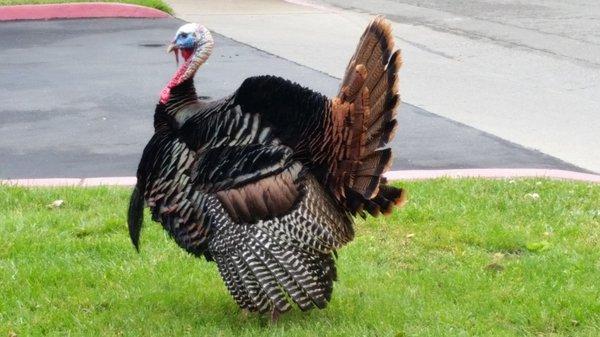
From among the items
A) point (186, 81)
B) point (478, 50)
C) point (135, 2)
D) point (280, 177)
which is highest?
point (186, 81)

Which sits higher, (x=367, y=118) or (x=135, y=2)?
(x=367, y=118)

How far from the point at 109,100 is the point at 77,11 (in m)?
5.32

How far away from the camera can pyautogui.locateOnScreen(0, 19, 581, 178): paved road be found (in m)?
7.82

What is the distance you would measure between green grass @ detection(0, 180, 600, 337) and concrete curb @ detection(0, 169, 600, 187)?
0.28 m

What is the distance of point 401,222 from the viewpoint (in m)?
6.18

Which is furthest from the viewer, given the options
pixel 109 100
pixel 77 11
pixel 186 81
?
pixel 77 11

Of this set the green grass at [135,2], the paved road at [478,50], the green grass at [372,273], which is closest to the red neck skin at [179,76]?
the green grass at [372,273]

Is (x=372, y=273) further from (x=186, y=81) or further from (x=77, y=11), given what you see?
(x=77, y=11)

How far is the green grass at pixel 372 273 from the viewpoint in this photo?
4.69 meters

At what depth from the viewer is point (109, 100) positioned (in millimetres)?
9836

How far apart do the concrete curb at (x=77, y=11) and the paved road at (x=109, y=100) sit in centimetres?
22

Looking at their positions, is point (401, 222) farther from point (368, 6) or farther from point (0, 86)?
point (368, 6)

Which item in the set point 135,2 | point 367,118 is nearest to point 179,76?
point 367,118

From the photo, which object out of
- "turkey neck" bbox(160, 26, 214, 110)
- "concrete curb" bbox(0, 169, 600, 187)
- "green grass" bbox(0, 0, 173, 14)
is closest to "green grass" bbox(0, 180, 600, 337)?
"concrete curb" bbox(0, 169, 600, 187)
